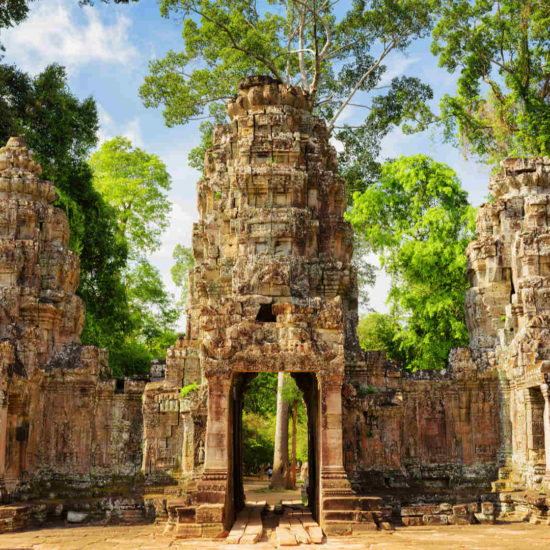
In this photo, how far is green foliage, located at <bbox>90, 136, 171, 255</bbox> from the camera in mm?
27141

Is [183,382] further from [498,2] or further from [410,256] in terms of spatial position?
[498,2]

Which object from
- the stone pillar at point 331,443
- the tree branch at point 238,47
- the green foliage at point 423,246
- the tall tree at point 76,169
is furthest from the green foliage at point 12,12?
the stone pillar at point 331,443

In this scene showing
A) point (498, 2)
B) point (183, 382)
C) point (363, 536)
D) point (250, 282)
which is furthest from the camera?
point (498, 2)

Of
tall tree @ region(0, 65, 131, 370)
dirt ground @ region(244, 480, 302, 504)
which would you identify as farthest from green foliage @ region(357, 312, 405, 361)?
tall tree @ region(0, 65, 131, 370)

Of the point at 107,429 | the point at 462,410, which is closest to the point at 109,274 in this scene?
the point at 107,429

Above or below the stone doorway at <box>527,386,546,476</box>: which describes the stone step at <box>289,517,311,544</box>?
below

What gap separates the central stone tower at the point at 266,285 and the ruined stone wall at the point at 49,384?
195cm

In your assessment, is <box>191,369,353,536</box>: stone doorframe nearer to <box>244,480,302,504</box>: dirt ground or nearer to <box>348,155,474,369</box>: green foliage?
<box>244,480,302,504</box>: dirt ground

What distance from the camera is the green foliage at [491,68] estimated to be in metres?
23.4

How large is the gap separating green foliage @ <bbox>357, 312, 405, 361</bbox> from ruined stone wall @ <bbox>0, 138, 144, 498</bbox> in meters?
9.62

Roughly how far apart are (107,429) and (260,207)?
18.9 ft

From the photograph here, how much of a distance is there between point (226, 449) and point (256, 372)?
299cm

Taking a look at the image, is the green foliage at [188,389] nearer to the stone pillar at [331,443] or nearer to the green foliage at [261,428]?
the stone pillar at [331,443]

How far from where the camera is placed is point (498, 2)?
2378 centimetres
